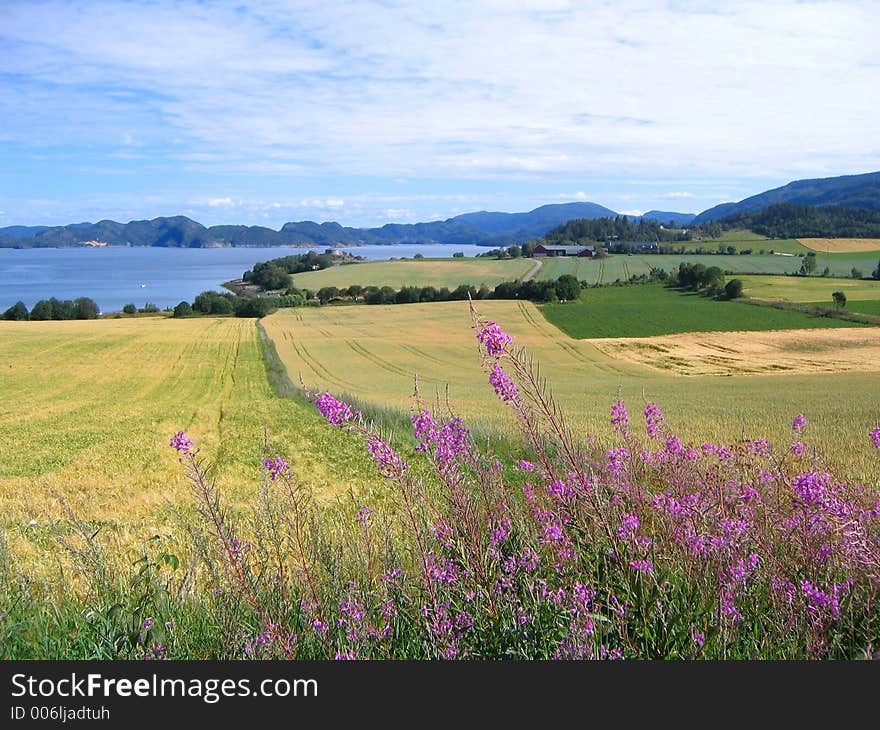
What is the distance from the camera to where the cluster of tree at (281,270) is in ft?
365

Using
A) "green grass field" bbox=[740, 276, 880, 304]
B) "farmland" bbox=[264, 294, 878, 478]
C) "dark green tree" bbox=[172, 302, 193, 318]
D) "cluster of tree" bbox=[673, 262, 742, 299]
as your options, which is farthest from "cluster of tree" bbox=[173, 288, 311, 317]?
"green grass field" bbox=[740, 276, 880, 304]

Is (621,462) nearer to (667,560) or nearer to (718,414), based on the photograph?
(667,560)

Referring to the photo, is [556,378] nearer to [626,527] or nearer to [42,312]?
[626,527]

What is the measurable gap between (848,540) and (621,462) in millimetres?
1323

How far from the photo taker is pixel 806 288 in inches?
3250

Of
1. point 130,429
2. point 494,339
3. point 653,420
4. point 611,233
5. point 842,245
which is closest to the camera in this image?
point 494,339

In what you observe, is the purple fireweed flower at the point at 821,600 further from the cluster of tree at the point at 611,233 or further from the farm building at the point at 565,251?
the cluster of tree at the point at 611,233

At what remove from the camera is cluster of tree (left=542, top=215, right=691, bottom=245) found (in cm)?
18000

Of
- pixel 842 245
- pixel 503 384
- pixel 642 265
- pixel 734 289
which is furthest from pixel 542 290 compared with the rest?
pixel 842 245

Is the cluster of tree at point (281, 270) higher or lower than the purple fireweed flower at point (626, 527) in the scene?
higher

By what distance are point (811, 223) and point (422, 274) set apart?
119 meters

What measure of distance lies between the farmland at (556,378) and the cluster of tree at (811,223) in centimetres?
11199

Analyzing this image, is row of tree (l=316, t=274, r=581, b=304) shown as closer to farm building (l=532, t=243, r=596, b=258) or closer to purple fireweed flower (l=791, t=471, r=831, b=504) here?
farm building (l=532, t=243, r=596, b=258)

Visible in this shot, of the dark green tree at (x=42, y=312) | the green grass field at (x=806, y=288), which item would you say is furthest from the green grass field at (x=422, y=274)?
the dark green tree at (x=42, y=312)
